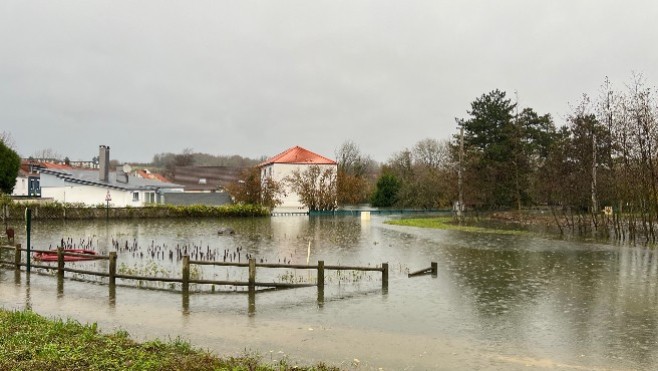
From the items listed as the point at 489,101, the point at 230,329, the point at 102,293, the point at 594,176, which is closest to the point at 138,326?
the point at 230,329

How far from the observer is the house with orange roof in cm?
7312

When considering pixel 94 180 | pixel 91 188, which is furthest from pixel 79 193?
pixel 94 180

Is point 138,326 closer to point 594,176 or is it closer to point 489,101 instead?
point 594,176

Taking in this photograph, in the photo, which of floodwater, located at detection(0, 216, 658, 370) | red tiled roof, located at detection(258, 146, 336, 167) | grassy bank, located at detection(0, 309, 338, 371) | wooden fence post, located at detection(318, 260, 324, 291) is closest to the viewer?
grassy bank, located at detection(0, 309, 338, 371)

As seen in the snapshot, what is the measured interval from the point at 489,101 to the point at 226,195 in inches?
1358

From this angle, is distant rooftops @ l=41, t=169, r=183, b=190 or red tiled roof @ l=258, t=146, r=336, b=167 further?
red tiled roof @ l=258, t=146, r=336, b=167

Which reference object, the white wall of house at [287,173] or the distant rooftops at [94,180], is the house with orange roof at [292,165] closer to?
the white wall of house at [287,173]

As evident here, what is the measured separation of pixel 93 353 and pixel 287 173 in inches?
2638

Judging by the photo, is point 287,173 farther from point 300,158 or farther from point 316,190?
point 316,190

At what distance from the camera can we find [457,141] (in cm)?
6750

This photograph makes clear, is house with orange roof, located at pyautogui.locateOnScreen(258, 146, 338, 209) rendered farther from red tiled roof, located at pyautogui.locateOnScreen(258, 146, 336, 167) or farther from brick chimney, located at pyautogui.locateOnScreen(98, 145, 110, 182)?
brick chimney, located at pyautogui.locateOnScreen(98, 145, 110, 182)

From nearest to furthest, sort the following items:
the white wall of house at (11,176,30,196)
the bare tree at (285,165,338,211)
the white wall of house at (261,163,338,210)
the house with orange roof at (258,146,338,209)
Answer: the bare tree at (285,165,338,211), the white wall of house at (261,163,338,210), the house with orange roof at (258,146,338,209), the white wall of house at (11,176,30,196)

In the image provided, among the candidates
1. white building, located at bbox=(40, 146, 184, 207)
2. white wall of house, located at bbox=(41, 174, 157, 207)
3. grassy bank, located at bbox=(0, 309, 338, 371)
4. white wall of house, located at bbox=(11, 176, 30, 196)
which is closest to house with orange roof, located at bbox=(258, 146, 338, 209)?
white building, located at bbox=(40, 146, 184, 207)

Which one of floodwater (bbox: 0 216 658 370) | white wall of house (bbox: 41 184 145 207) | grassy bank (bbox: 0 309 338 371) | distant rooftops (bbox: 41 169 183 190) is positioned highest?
distant rooftops (bbox: 41 169 183 190)
